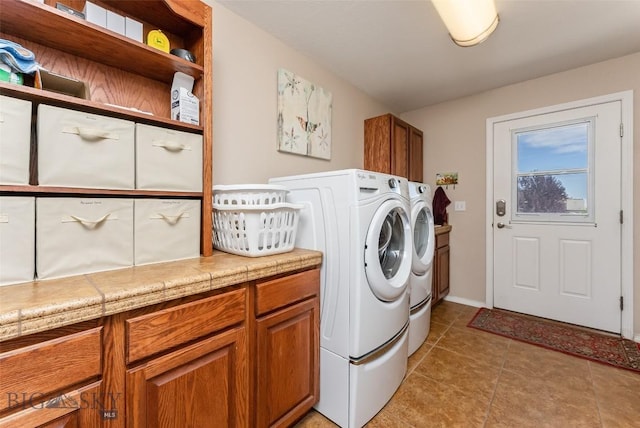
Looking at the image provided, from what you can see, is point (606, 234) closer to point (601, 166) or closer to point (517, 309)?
point (601, 166)

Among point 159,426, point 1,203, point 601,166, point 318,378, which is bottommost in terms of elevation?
point 318,378

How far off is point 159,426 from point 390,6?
2.23 meters

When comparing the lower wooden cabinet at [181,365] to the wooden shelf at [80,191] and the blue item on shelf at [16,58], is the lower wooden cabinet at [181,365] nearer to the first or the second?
the wooden shelf at [80,191]

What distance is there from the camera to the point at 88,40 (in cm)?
102

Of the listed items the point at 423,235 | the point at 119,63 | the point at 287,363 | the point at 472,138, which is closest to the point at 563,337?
the point at 423,235


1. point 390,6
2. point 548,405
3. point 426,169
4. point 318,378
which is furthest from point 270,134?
point 548,405

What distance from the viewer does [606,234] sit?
2.25m

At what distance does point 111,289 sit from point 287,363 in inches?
30.2

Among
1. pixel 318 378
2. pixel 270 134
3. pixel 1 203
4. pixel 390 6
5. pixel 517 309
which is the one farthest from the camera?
pixel 517 309

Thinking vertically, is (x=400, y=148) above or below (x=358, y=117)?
below

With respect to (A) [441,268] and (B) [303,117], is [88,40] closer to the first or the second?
(B) [303,117]

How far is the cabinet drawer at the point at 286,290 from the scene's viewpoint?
1.06 meters

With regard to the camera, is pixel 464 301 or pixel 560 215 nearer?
pixel 560 215

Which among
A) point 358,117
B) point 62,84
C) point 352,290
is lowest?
point 352,290
